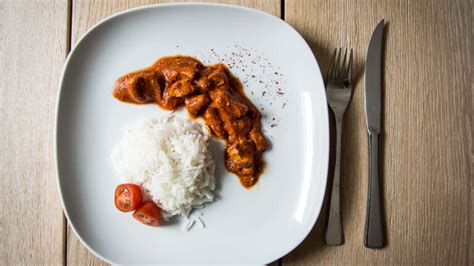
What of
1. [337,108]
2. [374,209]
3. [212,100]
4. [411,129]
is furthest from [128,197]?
[411,129]

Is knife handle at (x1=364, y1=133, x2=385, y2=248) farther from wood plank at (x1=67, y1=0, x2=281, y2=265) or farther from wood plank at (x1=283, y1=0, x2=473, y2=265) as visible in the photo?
wood plank at (x1=67, y1=0, x2=281, y2=265)

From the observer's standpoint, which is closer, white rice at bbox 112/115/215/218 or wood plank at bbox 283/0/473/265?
white rice at bbox 112/115/215/218

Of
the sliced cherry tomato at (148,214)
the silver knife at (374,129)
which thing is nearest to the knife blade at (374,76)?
the silver knife at (374,129)

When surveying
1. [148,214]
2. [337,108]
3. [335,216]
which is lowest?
[335,216]

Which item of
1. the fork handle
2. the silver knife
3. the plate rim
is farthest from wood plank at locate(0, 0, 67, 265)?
the silver knife

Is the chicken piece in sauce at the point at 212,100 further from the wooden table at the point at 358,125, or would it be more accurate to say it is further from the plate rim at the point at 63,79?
the wooden table at the point at 358,125

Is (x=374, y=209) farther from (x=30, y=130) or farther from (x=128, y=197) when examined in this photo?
(x=30, y=130)
